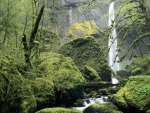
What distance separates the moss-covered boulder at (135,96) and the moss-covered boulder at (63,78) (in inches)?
90.2

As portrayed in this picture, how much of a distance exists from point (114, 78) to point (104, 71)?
2.59 metres

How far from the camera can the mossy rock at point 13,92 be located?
962 cm

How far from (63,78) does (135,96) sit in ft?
11.2

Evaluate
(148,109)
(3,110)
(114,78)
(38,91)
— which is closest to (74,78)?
(38,91)

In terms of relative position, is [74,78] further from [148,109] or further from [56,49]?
[56,49]

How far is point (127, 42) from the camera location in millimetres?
31984

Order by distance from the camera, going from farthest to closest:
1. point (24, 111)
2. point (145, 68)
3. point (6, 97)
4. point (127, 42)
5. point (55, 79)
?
point (127, 42)
point (145, 68)
point (55, 79)
point (24, 111)
point (6, 97)

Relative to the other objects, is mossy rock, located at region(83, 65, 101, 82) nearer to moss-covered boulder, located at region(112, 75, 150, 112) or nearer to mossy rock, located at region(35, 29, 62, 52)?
mossy rock, located at region(35, 29, 62, 52)

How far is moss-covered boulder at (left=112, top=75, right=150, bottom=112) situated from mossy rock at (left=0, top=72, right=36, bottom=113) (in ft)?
11.5

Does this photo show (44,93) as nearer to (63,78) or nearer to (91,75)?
(63,78)

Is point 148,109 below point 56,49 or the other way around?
below

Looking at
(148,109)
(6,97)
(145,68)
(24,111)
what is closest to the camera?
(6,97)

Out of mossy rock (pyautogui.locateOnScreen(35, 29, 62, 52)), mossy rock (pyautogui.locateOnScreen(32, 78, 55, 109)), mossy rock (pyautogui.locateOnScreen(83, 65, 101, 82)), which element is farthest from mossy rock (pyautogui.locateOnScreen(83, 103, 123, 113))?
mossy rock (pyautogui.locateOnScreen(35, 29, 62, 52))

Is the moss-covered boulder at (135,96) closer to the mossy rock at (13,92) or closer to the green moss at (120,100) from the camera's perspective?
the green moss at (120,100)
